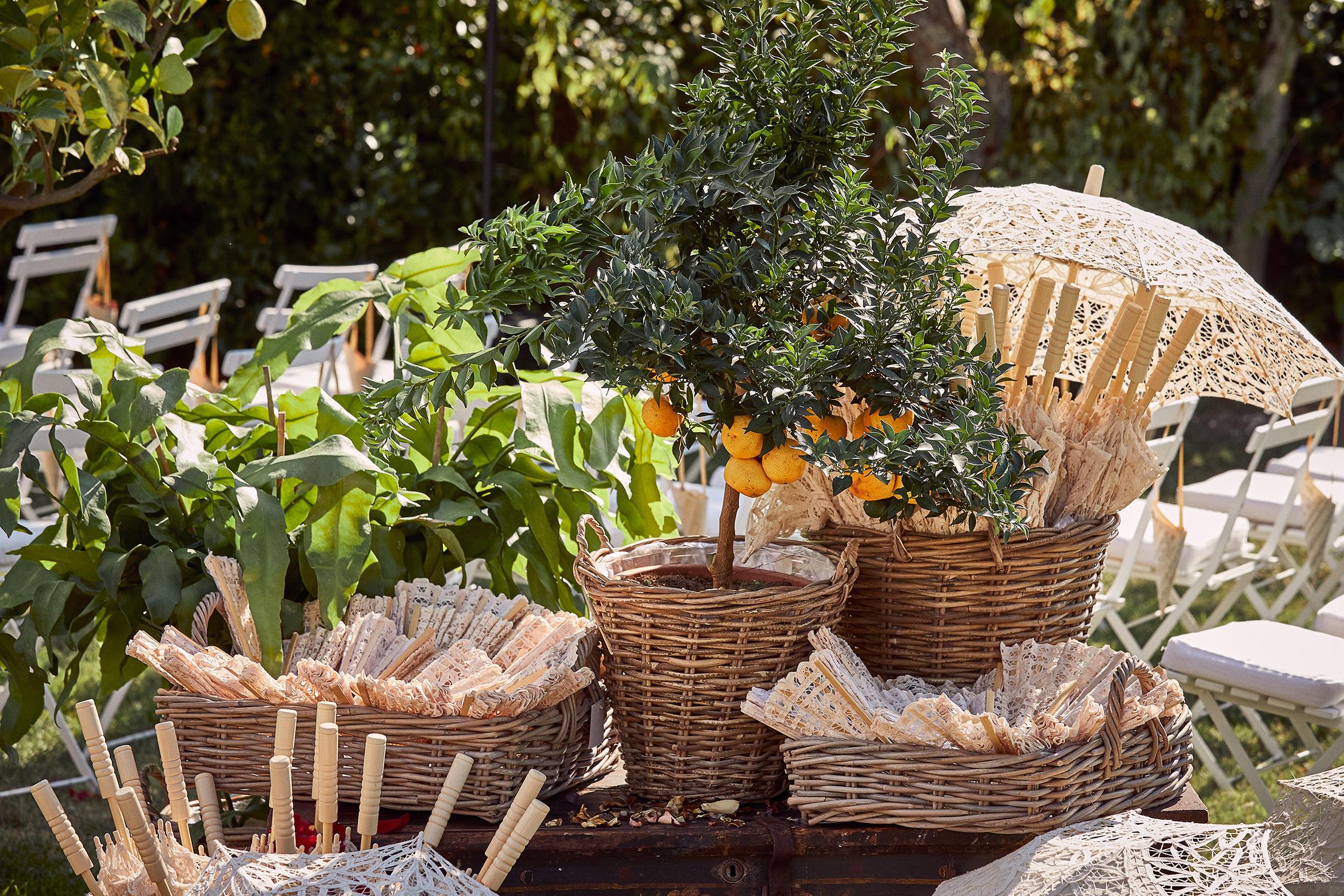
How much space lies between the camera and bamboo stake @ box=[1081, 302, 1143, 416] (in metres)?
1.68

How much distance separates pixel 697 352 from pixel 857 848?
1.92 ft

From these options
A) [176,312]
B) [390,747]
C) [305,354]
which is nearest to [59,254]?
[176,312]

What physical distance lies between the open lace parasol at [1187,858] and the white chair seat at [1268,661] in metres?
1.09

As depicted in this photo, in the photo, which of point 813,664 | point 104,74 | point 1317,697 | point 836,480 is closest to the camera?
point 836,480

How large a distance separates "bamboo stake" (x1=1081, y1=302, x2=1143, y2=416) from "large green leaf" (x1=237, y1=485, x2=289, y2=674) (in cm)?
106

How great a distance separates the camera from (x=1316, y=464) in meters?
3.85

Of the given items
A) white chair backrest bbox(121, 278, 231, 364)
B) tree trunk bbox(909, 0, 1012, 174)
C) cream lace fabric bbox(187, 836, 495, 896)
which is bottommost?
white chair backrest bbox(121, 278, 231, 364)

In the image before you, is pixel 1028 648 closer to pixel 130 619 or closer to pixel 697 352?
pixel 697 352

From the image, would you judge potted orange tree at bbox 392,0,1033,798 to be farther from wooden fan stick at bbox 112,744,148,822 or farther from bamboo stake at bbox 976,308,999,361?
wooden fan stick at bbox 112,744,148,822

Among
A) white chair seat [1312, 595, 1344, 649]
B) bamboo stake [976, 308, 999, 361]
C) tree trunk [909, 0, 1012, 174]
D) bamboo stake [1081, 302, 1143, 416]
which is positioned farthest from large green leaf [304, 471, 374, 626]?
tree trunk [909, 0, 1012, 174]

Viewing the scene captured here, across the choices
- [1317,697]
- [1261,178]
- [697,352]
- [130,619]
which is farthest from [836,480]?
[1261,178]

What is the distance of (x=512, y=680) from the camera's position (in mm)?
1497

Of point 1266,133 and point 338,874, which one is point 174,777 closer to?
point 338,874

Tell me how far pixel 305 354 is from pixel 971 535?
2.39m
